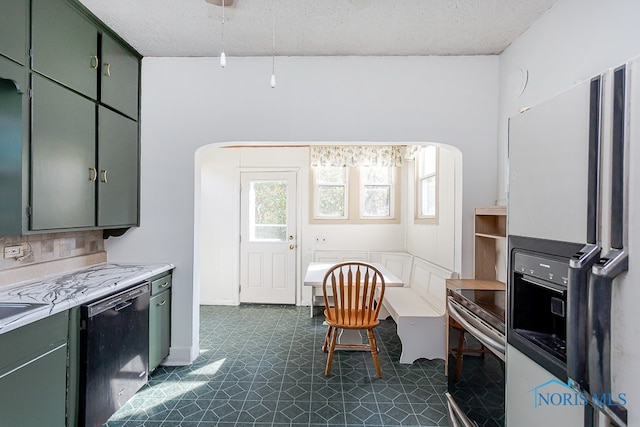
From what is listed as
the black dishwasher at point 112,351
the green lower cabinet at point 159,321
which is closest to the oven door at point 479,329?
the black dishwasher at point 112,351

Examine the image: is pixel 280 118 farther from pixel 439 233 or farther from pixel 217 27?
pixel 439 233

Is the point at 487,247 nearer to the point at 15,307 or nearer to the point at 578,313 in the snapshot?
the point at 578,313

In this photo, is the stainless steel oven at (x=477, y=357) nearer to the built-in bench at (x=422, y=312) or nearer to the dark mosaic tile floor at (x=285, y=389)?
the dark mosaic tile floor at (x=285, y=389)

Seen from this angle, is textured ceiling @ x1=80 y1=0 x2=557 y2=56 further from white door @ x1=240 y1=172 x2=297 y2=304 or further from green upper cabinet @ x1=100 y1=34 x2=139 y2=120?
white door @ x1=240 y1=172 x2=297 y2=304

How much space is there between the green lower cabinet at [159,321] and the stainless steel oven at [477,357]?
2130mm

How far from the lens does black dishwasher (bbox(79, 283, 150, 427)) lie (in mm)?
1762

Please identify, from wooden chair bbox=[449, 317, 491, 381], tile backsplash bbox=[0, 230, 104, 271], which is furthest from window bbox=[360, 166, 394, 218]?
tile backsplash bbox=[0, 230, 104, 271]

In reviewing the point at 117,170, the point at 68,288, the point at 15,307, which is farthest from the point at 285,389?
the point at 117,170

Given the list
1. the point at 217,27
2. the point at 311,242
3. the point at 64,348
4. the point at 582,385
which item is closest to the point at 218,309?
the point at 311,242

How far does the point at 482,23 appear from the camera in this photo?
2.27 meters

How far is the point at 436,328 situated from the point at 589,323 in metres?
2.04

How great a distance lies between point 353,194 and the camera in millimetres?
4605

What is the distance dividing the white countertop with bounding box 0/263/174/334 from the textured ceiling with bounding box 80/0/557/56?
1.77 m

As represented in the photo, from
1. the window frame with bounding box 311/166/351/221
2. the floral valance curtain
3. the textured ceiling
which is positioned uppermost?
the textured ceiling
